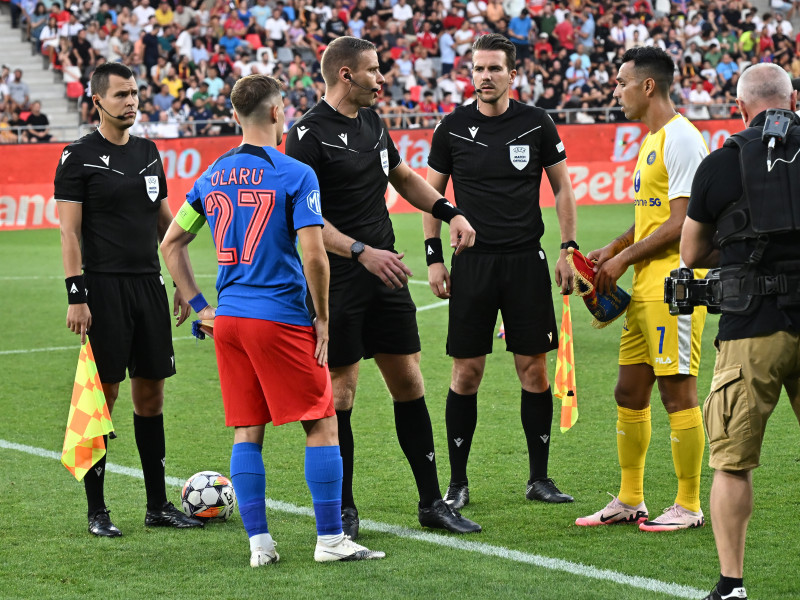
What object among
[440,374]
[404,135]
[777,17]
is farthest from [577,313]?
[777,17]

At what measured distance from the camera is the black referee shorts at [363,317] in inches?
215

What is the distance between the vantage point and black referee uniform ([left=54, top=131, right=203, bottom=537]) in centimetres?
561

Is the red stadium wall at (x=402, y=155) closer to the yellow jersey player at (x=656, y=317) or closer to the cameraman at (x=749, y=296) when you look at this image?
the yellow jersey player at (x=656, y=317)

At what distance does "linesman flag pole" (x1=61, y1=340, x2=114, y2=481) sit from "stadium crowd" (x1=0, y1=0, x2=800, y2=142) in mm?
16568

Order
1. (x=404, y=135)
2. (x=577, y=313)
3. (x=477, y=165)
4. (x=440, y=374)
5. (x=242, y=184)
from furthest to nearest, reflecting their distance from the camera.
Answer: (x=404, y=135) → (x=577, y=313) → (x=440, y=374) → (x=477, y=165) → (x=242, y=184)

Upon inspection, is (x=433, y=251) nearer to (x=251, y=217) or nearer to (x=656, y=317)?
(x=656, y=317)

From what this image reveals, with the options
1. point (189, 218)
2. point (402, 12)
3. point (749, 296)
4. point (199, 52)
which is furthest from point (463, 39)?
point (749, 296)

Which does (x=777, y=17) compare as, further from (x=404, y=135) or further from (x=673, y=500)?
(x=673, y=500)

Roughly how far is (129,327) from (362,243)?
4.34 feet

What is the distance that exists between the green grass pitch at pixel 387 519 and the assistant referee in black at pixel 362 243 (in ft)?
1.12

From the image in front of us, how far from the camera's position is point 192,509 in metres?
5.73

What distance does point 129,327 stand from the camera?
224 inches

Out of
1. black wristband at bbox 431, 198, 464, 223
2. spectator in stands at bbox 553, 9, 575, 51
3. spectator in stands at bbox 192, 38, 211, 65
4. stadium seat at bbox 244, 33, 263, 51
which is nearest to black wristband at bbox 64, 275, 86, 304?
black wristband at bbox 431, 198, 464, 223

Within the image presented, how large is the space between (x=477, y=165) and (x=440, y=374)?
11.9ft
